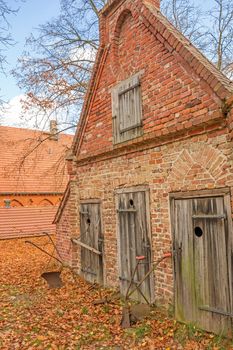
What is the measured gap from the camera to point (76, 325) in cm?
625

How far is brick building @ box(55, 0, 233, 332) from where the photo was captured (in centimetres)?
537

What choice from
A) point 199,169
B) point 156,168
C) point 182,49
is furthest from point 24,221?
point 182,49

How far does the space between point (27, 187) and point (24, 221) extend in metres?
3.80

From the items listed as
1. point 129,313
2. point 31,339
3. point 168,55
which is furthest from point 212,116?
point 31,339

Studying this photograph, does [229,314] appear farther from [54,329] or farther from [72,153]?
[72,153]

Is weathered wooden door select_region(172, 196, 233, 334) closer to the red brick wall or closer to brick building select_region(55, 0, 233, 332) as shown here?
brick building select_region(55, 0, 233, 332)

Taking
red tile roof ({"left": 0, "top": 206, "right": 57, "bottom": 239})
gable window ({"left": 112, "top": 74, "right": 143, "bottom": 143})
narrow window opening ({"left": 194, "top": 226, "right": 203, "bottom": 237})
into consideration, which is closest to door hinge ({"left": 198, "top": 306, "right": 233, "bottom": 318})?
narrow window opening ({"left": 194, "top": 226, "right": 203, "bottom": 237})

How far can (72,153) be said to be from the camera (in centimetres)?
984

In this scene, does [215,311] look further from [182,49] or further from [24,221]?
[24,221]

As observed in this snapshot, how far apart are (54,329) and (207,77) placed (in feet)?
18.0

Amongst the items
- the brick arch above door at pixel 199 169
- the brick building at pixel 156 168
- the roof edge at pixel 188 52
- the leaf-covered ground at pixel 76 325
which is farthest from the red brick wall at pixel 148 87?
the leaf-covered ground at pixel 76 325

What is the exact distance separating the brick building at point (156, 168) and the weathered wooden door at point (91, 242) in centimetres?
3

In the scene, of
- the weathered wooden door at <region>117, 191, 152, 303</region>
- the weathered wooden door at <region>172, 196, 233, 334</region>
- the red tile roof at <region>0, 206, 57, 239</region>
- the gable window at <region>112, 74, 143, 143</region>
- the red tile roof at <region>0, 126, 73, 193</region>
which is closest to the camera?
the weathered wooden door at <region>172, 196, 233, 334</region>

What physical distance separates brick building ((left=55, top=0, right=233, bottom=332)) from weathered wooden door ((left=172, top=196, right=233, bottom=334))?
2 cm
